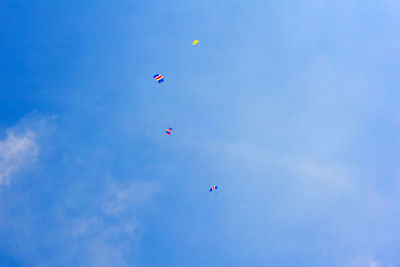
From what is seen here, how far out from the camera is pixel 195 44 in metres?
57.4

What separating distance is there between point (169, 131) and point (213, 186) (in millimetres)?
11391

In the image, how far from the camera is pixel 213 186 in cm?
5722

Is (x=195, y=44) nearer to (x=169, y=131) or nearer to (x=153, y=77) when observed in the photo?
(x=153, y=77)

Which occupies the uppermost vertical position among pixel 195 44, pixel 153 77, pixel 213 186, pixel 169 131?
pixel 195 44

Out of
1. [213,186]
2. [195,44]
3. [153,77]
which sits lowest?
[213,186]

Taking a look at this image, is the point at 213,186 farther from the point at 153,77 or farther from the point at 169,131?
the point at 153,77

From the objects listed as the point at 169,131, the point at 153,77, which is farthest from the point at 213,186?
the point at 153,77

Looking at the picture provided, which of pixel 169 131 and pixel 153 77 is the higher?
pixel 153 77

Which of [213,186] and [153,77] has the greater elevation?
[153,77]

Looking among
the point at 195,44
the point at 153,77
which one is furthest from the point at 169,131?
the point at 195,44

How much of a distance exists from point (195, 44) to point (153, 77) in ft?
29.2

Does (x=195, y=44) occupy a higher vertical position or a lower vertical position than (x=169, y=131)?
higher

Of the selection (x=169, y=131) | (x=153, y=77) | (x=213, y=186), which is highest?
(x=153, y=77)

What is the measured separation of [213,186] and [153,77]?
1988 centimetres
